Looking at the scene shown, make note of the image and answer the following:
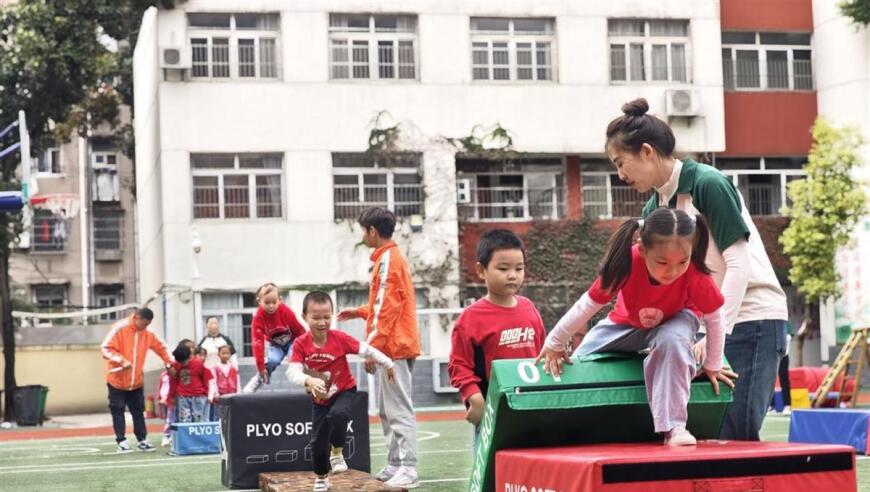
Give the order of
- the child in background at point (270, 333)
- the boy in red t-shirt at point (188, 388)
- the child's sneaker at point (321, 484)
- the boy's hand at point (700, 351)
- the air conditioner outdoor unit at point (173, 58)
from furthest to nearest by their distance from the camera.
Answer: the air conditioner outdoor unit at point (173, 58)
the boy in red t-shirt at point (188, 388)
the child in background at point (270, 333)
the child's sneaker at point (321, 484)
the boy's hand at point (700, 351)

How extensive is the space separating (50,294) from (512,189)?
2325 centimetres

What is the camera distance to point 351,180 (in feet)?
Answer: 102

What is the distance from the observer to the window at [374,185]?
3111 cm

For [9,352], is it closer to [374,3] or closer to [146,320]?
[374,3]

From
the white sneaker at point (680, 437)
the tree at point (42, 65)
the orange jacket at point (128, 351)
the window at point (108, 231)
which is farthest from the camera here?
the window at point (108, 231)

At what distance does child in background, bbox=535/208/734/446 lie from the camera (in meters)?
5.14

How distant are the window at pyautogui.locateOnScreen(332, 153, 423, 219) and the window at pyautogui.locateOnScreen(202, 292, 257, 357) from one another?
2749mm

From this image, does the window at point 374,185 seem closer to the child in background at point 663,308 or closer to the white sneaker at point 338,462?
the white sneaker at point 338,462

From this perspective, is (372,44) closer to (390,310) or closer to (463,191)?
(463,191)

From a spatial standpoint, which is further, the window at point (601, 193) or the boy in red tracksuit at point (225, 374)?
the window at point (601, 193)

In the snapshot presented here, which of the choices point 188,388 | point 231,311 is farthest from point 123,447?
point 231,311

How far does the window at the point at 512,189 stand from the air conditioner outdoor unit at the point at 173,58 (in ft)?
21.1

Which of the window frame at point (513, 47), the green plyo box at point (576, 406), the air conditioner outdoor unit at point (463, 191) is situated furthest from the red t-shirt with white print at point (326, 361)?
the window frame at point (513, 47)

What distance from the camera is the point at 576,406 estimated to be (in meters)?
5.32
